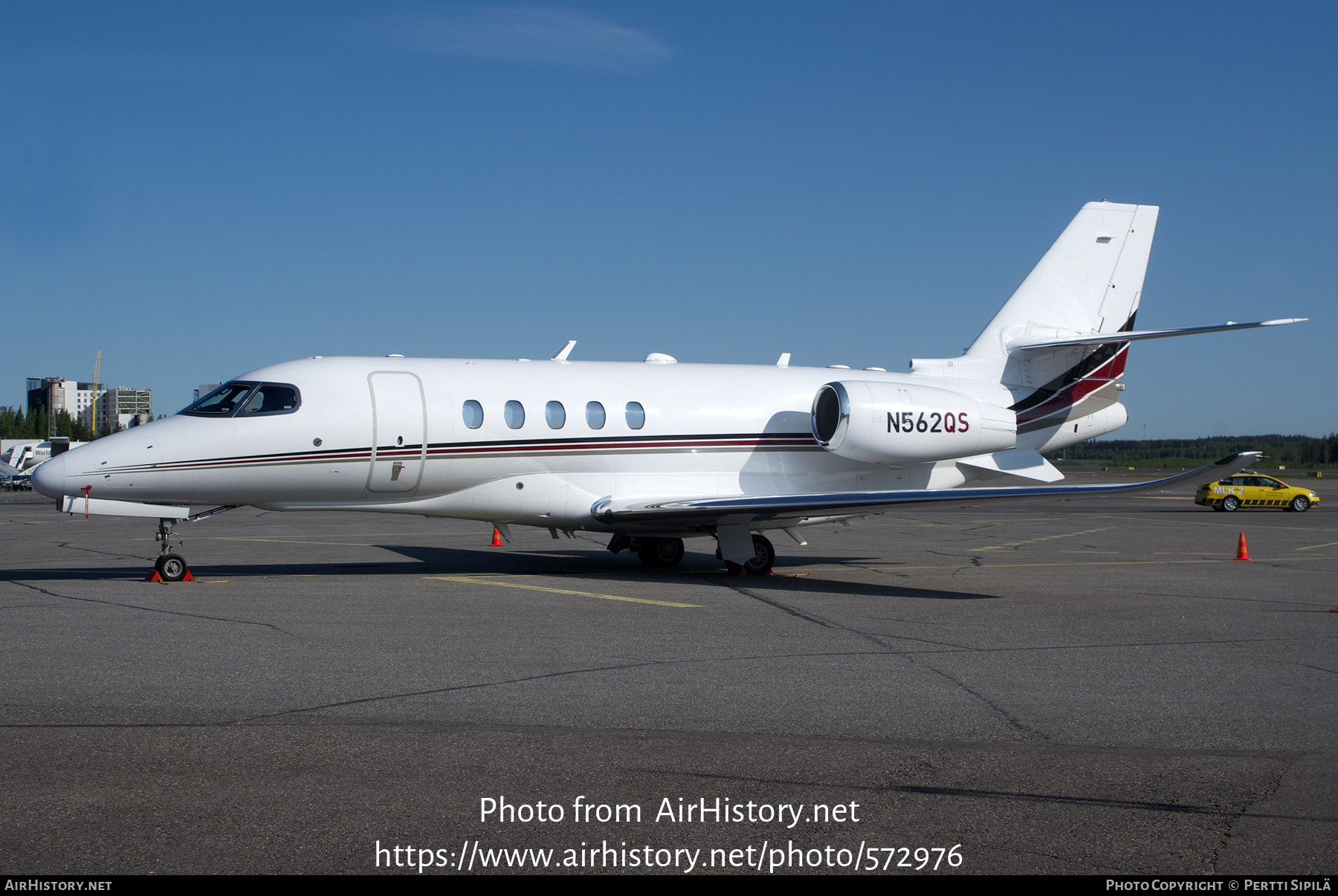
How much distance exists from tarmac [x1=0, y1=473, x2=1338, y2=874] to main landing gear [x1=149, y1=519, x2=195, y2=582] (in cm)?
33

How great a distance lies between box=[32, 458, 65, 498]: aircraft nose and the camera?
494 inches

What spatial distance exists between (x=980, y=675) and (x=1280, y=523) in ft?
88.0

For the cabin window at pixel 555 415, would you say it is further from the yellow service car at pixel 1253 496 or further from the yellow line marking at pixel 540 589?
the yellow service car at pixel 1253 496

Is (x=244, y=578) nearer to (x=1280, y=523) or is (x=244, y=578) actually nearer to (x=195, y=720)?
(x=195, y=720)

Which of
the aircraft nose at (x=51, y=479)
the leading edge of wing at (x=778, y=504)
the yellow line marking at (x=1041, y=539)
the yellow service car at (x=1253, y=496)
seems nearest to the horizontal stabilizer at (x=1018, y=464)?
the leading edge of wing at (x=778, y=504)

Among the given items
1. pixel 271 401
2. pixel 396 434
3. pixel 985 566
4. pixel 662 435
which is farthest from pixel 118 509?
pixel 985 566

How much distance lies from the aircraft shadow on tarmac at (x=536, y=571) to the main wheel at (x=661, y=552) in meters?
0.20

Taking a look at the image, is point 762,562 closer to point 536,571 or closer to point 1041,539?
point 536,571

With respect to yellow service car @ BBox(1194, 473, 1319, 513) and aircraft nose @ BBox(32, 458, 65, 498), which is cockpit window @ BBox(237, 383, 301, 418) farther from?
yellow service car @ BBox(1194, 473, 1319, 513)

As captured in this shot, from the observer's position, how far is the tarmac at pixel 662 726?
14.6ft

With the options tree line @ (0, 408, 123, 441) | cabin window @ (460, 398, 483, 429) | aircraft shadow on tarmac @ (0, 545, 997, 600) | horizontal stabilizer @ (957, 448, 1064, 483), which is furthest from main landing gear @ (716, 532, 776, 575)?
tree line @ (0, 408, 123, 441)

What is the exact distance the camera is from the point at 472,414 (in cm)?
1454

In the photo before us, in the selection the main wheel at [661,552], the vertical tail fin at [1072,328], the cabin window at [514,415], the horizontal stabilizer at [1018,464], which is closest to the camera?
the cabin window at [514,415]

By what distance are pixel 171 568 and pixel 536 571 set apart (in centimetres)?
507
